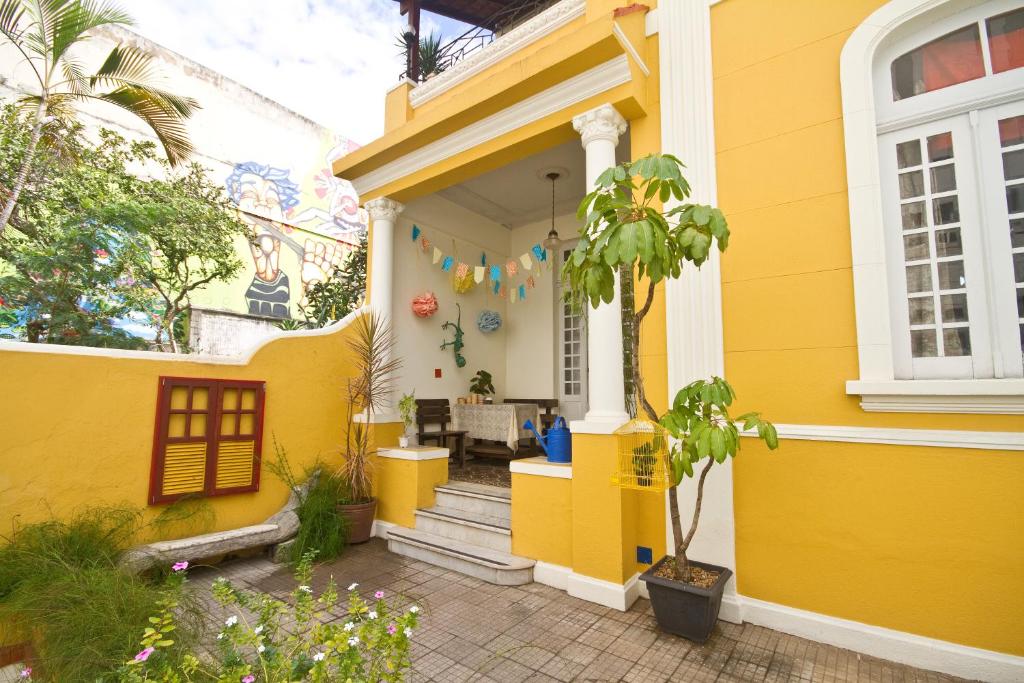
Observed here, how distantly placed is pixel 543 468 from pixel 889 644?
2395mm

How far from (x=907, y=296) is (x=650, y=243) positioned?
6.14ft

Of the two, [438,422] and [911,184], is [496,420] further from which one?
[911,184]

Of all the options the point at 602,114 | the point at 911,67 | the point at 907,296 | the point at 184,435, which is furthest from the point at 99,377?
the point at 911,67

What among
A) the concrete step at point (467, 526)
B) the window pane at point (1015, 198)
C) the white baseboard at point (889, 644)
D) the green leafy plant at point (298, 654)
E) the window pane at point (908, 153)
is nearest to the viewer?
the green leafy plant at point (298, 654)

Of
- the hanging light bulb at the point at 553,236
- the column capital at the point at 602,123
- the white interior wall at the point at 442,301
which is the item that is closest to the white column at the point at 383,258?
the white interior wall at the point at 442,301

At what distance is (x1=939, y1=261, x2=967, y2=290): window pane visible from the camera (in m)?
2.86

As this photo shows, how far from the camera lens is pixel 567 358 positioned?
7094mm

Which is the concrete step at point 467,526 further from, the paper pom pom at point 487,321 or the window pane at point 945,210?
the window pane at point 945,210

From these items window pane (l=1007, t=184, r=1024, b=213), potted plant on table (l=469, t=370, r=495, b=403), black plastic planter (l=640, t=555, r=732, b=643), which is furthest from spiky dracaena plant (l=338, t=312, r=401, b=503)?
window pane (l=1007, t=184, r=1024, b=213)

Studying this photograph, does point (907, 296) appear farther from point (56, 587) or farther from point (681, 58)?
point (56, 587)

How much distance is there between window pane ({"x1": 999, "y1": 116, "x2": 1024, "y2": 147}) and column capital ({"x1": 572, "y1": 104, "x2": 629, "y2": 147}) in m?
2.40

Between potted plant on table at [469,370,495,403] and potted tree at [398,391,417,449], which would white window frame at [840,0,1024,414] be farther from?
potted plant on table at [469,370,495,403]

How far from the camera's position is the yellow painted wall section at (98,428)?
133 inches

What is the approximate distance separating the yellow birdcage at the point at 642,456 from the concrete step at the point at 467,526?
1.35m
